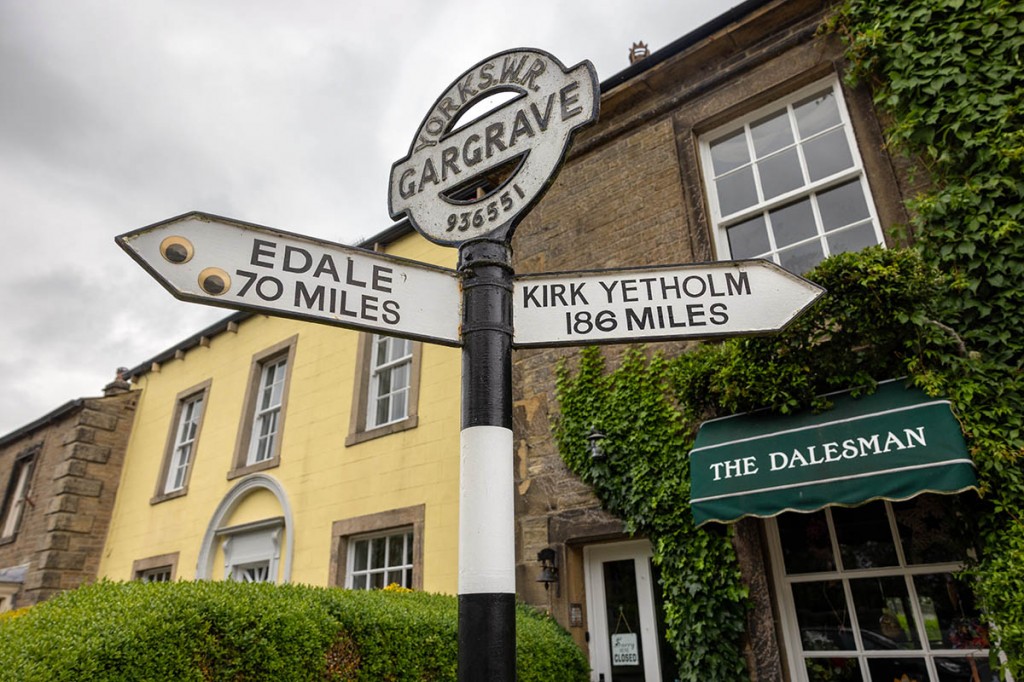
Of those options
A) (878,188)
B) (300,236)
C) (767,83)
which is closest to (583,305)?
(300,236)

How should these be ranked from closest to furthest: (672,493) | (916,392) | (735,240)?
(916,392) → (672,493) → (735,240)

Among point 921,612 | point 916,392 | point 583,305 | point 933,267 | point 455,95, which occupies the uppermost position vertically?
point 933,267

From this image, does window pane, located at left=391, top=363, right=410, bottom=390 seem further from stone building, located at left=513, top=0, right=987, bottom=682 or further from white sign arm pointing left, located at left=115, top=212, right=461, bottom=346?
white sign arm pointing left, located at left=115, top=212, right=461, bottom=346

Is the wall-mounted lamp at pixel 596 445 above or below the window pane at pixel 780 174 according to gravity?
below

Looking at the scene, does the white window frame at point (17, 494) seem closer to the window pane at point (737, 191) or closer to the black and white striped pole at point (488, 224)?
the window pane at point (737, 191)

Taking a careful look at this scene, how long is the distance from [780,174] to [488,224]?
528 centimetres

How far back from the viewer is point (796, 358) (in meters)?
5.03

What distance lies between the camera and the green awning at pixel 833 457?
13.6ft

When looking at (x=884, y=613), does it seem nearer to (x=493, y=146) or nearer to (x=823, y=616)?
(x=823, y=616)

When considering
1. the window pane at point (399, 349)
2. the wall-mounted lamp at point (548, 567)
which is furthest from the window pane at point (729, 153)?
the window pane at point (399, 349)

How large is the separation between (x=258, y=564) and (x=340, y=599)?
6.91 metres

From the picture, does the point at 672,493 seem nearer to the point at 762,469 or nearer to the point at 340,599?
the point at 762,469

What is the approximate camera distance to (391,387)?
375 inches

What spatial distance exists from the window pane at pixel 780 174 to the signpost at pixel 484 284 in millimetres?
4553
